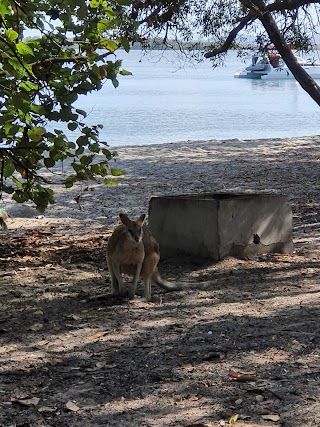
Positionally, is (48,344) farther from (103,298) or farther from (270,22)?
(270,22)

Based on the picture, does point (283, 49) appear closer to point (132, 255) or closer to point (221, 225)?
point (221, 225)

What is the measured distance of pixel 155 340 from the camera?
500 cm

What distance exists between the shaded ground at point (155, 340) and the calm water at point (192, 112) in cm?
455

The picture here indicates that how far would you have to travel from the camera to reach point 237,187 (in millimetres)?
11438

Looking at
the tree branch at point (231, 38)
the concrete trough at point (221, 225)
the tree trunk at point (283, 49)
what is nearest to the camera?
the concrete trough at point (221, 225)

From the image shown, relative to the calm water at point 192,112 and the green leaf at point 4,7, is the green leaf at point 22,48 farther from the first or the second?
the calm water at point 192,112

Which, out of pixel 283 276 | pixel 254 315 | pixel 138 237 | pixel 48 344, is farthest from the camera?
pixel 283 276

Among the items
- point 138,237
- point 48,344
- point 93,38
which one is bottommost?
point 48,344

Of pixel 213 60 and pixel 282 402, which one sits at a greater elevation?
pixel 213 60

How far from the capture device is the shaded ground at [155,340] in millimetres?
3924

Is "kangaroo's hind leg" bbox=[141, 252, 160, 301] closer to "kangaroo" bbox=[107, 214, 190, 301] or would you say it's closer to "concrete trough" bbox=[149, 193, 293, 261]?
"kangaroo" bbox=[107, 214, 190, 301]

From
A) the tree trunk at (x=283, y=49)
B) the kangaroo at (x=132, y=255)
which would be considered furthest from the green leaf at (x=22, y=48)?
the tree trunk at (x=283, y=49)

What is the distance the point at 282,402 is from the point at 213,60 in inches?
335

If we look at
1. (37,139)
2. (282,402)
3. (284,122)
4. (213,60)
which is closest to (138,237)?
(37,139)
